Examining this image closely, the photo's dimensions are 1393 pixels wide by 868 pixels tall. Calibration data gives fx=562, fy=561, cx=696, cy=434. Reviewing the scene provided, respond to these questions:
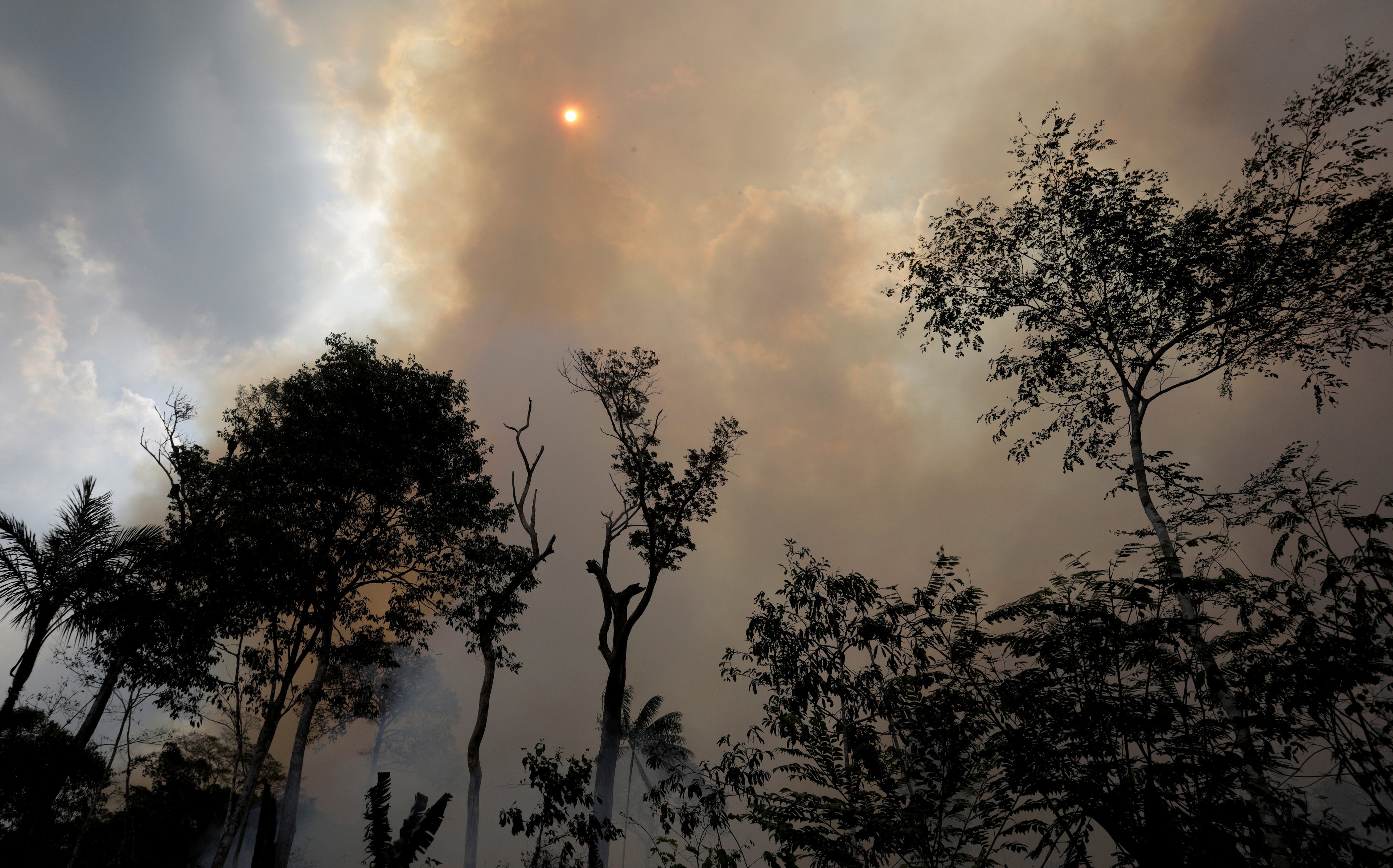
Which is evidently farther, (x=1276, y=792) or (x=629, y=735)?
(x=629, y=735)

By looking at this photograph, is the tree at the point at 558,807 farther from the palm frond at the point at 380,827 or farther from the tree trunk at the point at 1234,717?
the tree trunk at the point at 1234,717

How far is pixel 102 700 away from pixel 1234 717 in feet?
73.2

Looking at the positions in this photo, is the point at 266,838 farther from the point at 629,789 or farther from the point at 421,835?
the point at 629,789

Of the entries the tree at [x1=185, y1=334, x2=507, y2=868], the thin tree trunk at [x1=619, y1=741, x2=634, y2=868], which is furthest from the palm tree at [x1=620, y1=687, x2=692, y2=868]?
the tree at [x1=185, y1=334, x2=507, y2=868]

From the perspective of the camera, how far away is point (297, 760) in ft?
49.1

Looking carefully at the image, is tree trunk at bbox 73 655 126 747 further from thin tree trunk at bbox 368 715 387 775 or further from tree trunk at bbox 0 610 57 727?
thin tree trunk at bbox 368 715 387 775

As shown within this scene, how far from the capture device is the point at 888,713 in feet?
25.5

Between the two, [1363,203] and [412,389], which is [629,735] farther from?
[1363,203]

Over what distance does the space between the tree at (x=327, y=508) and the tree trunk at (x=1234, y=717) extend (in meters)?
16.4

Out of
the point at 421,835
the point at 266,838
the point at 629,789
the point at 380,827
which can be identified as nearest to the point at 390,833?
the point at 380,827

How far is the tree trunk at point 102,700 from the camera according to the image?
1330 cm

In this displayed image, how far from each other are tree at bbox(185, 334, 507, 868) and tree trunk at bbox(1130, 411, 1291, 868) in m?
16.4

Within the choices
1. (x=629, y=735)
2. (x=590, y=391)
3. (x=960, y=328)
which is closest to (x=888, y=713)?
(x=960, y=328)

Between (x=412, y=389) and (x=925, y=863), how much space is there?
16907 millimetres
